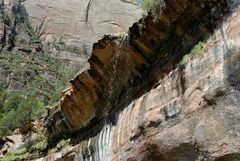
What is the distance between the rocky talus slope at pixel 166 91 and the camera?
10750 millimetres

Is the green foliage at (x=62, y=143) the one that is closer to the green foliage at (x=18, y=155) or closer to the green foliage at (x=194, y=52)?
the green foliage at (x=18, y=155)

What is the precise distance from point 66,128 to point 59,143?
900 mm

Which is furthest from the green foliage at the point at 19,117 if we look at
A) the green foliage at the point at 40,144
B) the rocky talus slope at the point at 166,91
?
the rocky talus slope at the point at 166,91

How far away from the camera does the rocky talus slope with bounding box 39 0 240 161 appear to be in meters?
10.8

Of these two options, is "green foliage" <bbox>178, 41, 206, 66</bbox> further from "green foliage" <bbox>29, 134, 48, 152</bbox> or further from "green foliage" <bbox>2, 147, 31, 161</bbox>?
"green foliage" <bbox>2, 147, 31, 161</bbox>

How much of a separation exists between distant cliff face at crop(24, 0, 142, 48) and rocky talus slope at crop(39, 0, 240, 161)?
52.0m

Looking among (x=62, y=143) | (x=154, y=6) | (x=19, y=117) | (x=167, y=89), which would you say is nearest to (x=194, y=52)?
(x=167, y=89)

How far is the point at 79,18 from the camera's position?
7350 cm

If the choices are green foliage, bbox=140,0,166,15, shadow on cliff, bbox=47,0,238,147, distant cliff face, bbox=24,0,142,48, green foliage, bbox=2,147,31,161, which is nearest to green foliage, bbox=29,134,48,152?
green foliage, bbox=2,147,31,161

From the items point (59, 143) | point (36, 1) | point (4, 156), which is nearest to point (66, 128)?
point (59, 143)

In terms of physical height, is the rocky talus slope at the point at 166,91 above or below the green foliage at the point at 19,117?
below

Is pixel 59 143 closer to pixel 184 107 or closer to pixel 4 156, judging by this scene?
pixel 4 156

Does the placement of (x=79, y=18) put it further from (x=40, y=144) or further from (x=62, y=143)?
(x=62, y=143)

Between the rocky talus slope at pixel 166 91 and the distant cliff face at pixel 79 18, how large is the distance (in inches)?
2047
